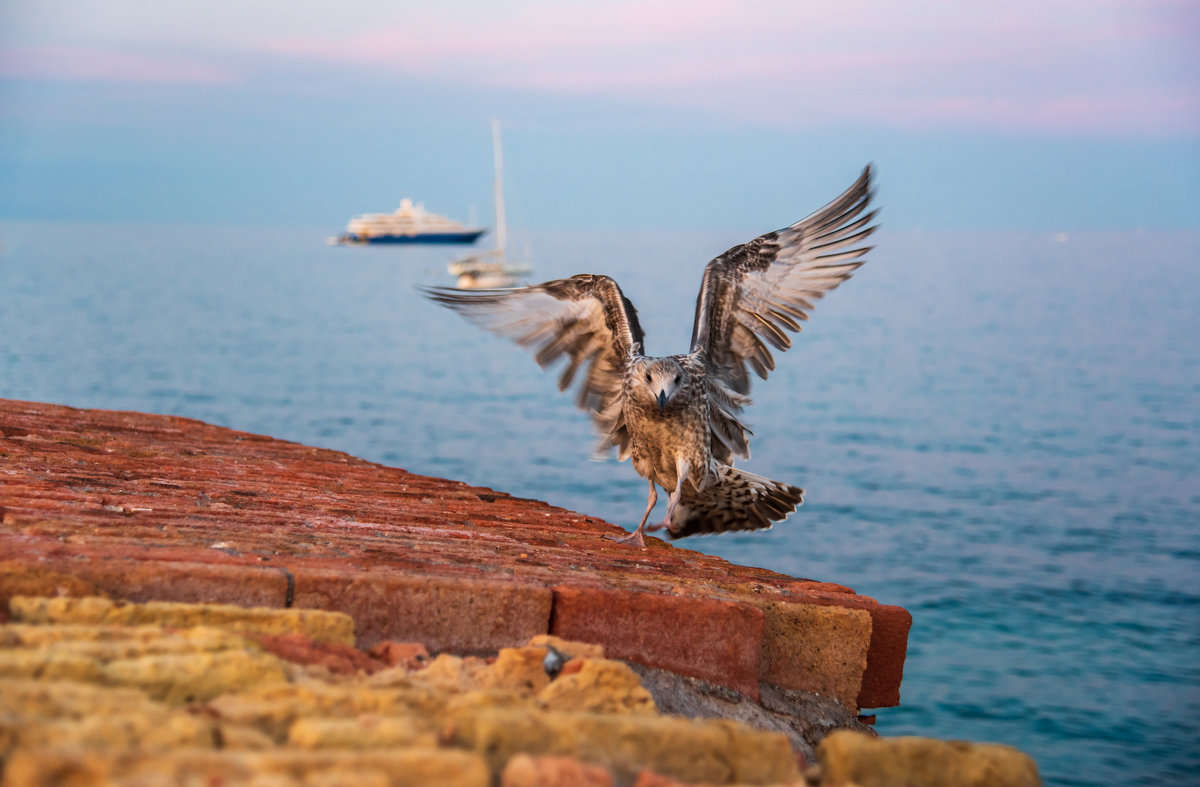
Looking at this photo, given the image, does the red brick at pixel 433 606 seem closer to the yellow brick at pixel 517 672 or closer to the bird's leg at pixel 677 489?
the yellow brick at pixel 517 672

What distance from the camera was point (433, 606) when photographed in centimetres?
258

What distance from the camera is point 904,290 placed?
7794 centimetres

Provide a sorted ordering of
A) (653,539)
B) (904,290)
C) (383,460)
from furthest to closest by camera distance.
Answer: (904,290)
(383,460)
(653,539)

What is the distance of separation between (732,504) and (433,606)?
3.00 meters

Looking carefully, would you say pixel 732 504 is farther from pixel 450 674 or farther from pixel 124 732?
pixel 124 732

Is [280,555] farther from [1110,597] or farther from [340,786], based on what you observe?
[1110,597]

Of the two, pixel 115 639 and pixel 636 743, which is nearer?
pixel 636 743

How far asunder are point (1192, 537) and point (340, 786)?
19.5 m

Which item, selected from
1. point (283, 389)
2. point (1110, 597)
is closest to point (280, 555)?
point (1110, 597)

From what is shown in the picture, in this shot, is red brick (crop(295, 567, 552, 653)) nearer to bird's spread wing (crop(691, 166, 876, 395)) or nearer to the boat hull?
bird's spread wing (crop(691, 166, 876, 395))

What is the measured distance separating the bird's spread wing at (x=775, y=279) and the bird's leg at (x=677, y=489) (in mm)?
475

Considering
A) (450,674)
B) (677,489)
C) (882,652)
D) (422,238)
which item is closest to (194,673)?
(450,674)

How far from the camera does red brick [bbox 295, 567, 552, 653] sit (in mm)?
2504

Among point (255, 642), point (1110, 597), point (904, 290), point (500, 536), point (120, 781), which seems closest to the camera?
point (120, 781)
